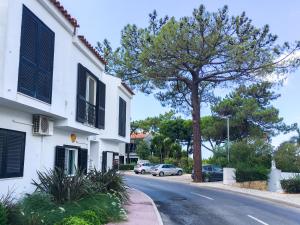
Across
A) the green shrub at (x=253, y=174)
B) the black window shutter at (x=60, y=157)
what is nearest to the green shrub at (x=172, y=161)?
the green shrub at (x=253, y=174)

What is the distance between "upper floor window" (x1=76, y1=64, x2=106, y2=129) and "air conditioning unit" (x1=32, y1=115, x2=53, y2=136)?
91.3 inches

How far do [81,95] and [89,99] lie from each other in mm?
2721

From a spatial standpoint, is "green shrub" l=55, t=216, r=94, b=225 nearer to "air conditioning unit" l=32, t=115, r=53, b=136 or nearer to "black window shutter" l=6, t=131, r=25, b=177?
"black window shutter" l=6, t=131, r=25, b=177

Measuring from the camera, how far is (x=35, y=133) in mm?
12867

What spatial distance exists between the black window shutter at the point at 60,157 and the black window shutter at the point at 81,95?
4.56 feet

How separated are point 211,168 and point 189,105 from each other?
6.62 meters

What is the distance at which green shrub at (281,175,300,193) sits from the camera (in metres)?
26.0

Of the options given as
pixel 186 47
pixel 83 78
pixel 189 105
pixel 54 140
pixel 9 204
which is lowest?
pixel 9 204

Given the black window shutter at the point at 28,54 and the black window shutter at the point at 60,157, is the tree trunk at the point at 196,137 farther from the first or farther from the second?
the black window shutter at the point at 28,54

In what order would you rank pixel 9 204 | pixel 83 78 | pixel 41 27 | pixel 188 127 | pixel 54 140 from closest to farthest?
pixel 9 204
pixel 41 27
pixel 54 140
pixel 83 78
pixel 188 127

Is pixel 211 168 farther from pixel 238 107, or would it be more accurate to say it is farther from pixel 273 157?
pixel 238 107

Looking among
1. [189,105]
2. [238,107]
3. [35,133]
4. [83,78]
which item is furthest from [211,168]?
[35,133]

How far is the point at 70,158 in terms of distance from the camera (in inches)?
688

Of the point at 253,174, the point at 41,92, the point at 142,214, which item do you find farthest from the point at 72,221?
the point at 253,174
